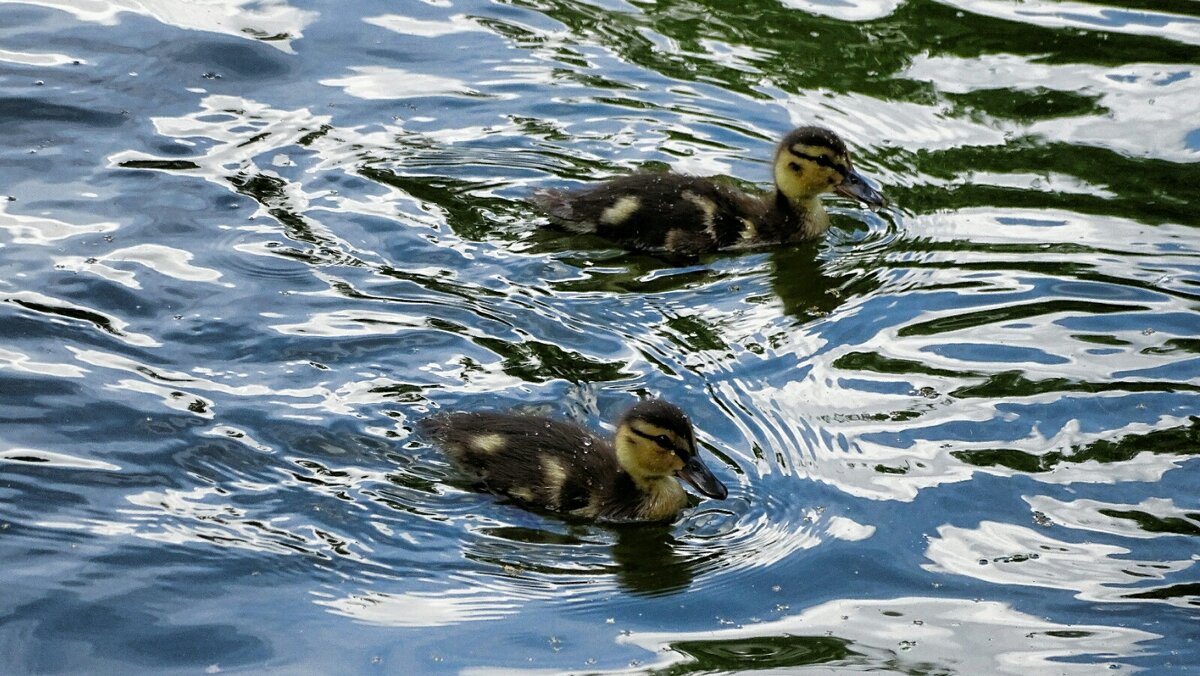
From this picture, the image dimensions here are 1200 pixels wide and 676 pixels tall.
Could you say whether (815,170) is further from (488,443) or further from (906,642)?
(906,642)

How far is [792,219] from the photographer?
6.83 meters

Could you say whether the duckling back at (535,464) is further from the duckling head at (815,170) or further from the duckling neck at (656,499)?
the duckling head at (815,170)

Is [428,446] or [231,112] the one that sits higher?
[231,112]

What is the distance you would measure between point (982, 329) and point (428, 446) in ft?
6.91

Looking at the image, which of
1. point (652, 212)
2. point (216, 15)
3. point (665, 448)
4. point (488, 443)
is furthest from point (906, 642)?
point (216, 15)

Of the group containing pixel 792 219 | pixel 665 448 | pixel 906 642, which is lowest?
pixel 906 642

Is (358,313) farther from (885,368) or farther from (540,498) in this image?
(885,368)

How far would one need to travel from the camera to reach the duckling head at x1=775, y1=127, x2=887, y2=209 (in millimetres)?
6805

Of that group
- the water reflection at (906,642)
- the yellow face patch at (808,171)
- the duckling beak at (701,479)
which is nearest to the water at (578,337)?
the water reflection at (906,642)

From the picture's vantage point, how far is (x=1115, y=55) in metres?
8.28

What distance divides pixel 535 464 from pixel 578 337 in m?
0.88

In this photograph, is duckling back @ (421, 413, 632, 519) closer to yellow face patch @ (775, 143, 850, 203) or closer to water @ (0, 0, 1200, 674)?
water @ (0, 0, 1200, 674)

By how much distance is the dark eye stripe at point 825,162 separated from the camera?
6.81 m

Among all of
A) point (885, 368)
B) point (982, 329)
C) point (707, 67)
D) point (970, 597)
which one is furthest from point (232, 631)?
point (707, 67)
